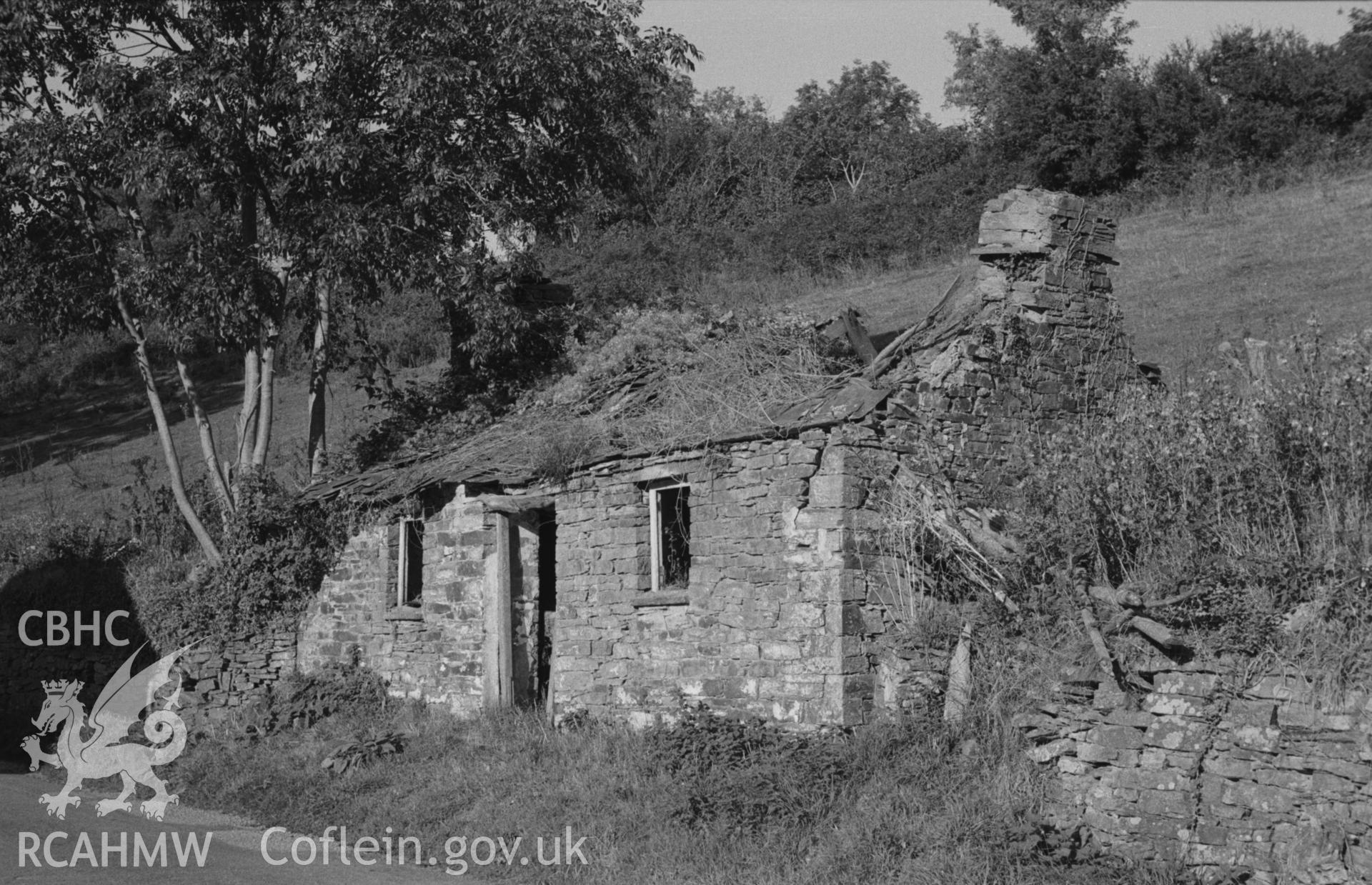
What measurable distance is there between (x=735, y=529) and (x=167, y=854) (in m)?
5.45

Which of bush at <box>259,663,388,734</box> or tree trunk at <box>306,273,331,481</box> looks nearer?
bush at <box>259,663,388,734</box>

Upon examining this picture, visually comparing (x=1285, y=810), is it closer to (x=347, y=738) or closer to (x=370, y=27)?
(x=347, y=738)

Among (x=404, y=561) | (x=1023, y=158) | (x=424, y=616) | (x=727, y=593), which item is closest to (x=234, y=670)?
(x=404, y=561)

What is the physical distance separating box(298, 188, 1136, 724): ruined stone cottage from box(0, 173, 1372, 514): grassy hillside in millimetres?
3018

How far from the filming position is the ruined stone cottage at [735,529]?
35.2 feet

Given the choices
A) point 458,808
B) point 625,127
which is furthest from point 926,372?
point 625,127

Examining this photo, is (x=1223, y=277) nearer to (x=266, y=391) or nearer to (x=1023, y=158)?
(x=1023, y=158)

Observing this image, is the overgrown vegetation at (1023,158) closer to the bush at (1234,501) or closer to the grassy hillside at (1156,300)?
the grassy hillside at (1156,300)

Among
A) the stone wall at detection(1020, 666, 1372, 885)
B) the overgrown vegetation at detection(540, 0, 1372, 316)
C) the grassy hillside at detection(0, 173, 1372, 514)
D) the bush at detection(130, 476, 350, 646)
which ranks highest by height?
the overgrown vegetation at detection(540, 0, 1372, 316)

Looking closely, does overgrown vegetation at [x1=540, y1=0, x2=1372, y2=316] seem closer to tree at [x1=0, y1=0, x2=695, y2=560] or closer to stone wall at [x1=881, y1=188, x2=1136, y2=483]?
tree at [x1=0, y1=0, x2=695, y2=560]

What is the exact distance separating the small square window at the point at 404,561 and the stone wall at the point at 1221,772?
941 cm

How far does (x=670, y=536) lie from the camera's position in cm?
1262

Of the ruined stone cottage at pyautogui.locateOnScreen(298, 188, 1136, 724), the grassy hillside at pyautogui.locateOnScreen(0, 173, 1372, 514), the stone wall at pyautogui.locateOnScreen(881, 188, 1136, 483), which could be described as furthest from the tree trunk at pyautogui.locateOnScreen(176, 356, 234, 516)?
the stone wall at pyautogui.locateOnScreen(881, 188, 1136, 483)

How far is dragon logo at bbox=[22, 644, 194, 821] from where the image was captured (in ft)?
42.1
